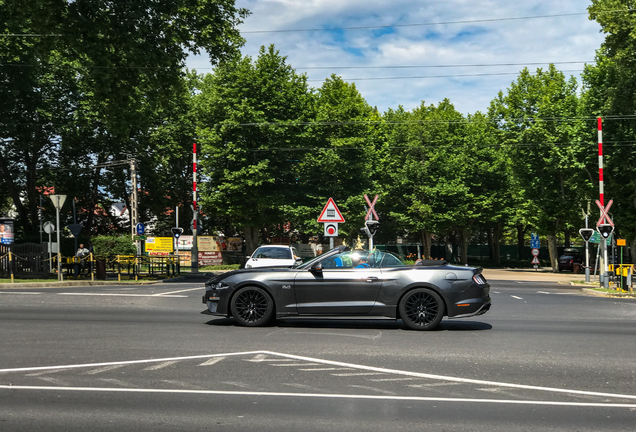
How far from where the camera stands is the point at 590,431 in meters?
4.93

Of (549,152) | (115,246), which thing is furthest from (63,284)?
(549,152)

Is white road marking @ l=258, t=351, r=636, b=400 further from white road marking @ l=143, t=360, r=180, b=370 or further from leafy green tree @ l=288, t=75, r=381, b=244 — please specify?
leafy green tree @ l=288, t=75, r=381, b=244

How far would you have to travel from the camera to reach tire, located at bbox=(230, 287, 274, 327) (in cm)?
1101

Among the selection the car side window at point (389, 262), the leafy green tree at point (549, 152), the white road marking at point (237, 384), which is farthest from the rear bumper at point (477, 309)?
the leafy green tree at point (549, 152)

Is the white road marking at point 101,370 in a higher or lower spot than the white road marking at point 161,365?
higher

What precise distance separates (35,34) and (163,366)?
2016cm

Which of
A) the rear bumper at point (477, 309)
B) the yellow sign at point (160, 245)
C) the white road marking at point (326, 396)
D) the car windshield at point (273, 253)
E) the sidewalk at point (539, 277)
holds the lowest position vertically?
the sidewalk at point (539, 277)

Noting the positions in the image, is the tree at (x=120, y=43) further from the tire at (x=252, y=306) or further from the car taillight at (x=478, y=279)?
the car taillight at (x=478, y=279)

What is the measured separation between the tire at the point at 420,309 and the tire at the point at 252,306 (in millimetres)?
2333

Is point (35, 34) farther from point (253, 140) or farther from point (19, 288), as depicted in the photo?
point (253, 140)

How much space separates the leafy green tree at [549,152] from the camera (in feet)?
137

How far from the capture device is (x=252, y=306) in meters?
11.1

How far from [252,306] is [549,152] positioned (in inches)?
1445

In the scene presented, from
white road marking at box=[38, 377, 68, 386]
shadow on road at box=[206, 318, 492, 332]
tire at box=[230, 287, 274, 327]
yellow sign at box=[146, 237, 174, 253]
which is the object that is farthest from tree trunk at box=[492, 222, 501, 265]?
white road marking at box=[38, 377, 68, 386]
